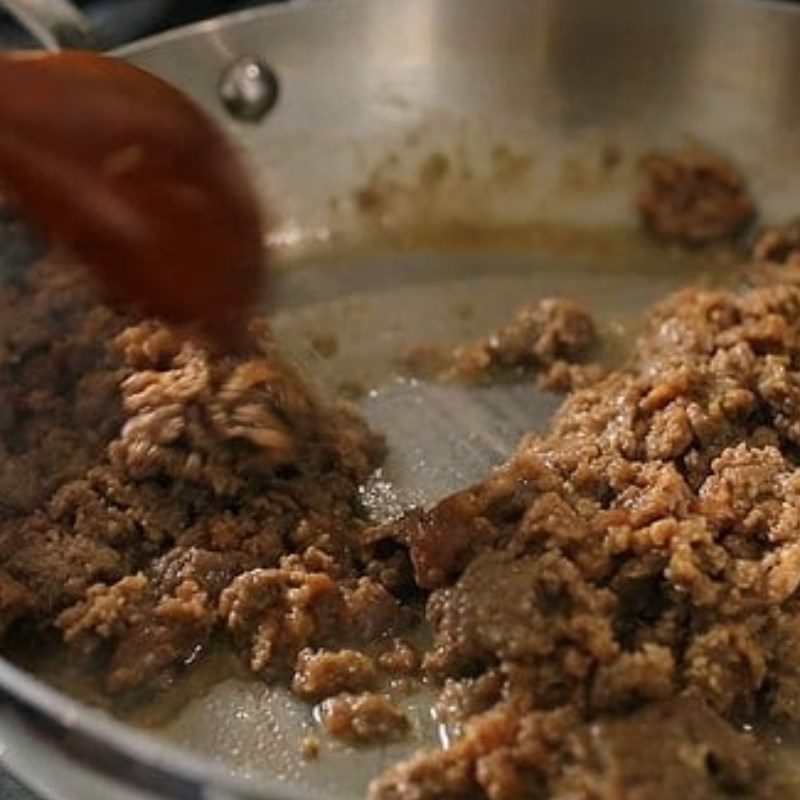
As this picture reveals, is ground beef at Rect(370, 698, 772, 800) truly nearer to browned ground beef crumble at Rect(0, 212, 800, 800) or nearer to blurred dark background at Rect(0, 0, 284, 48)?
browned ground beef crumble at Rect(0, 212, 800, 800)

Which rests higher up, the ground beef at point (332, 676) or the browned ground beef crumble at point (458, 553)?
the browned ground beef crumble at point (458, 553)

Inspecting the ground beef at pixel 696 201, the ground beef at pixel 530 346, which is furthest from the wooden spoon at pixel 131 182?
the ground beef at pixel 696 201

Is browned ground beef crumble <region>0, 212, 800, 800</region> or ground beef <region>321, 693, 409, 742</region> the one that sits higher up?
browned ground beef crumble <region>0, 212, 800, 800</region>

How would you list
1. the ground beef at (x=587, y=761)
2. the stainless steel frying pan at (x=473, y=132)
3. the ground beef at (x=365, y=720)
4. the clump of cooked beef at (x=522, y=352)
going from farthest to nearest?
1. the stainless steel frying pan at (x=473, y=132)
2. the clump of cooked beef at (x=522, y=352)
3. the ground beef at (x=365, y=720)
4. the ground beef at (x=587, y=761)

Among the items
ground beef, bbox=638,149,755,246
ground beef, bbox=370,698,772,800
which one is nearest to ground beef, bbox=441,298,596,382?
ground beef, bbox=638,149,755,246

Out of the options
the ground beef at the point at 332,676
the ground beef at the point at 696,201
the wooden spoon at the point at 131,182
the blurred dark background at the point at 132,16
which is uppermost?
the wooden spoon at the point at 131,182

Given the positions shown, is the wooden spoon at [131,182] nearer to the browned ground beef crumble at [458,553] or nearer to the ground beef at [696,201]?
the browned ground beef crumble at [458,553]

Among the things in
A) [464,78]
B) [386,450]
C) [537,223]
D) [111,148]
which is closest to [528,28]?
[464,78]
